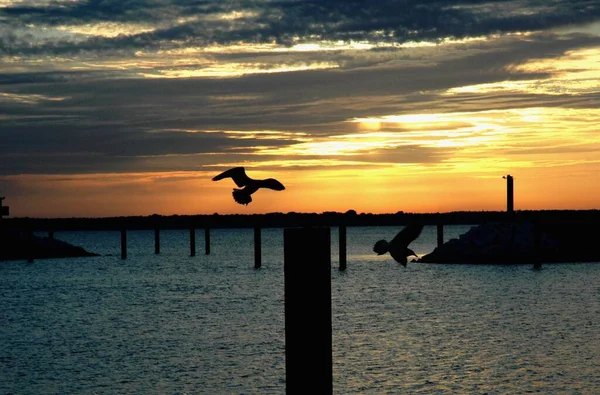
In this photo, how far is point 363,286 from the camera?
187 ft

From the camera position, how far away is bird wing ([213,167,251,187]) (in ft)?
30.0

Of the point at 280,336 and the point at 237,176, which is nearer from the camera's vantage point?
the point at 237,176

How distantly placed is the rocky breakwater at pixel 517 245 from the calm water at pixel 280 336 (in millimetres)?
3121

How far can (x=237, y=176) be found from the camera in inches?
368

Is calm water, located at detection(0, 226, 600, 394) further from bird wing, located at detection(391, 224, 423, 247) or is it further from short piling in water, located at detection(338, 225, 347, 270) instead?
bird wing, located at detection(391, 224, 423, 247)

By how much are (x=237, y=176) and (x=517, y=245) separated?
59.5 m

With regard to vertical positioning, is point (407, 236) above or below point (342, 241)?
above

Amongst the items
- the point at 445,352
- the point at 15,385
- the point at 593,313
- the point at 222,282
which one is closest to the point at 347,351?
the point at 445,352

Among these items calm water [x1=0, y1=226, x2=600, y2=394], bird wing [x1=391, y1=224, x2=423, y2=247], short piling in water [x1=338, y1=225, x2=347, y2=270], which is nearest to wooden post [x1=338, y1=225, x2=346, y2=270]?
short piling in water [x1=338, y1=225, x2=347, y2=270]

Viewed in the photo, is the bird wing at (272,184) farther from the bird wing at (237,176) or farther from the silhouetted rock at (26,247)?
the silhouetted rock at (26,247)

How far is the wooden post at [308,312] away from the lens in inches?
366

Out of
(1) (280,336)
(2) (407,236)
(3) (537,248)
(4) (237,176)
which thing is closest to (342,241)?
(3) (537,248)

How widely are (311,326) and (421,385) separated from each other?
43.1ft

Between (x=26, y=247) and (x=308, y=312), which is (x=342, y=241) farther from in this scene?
(x=308, y=312)
